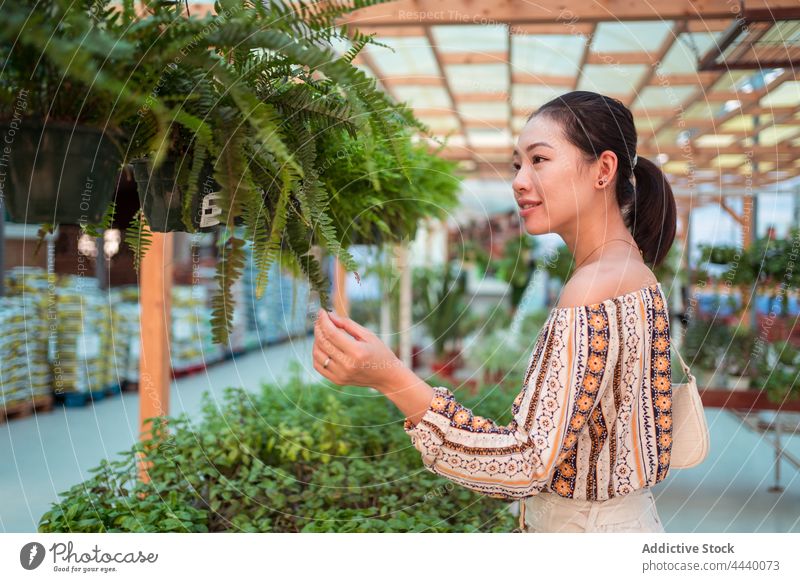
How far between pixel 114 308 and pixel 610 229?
19.8 feet

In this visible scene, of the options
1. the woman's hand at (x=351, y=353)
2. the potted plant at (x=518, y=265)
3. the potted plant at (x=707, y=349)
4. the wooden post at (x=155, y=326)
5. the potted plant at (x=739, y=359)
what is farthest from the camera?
the potted plant at (x=518, y=265)

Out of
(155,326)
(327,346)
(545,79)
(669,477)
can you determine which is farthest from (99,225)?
(669,477)

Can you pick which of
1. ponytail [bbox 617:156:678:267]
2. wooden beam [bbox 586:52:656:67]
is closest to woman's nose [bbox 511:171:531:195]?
ponytail [bbox 617:156:678:267]

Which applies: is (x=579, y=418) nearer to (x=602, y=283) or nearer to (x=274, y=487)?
(x=602, y=283)

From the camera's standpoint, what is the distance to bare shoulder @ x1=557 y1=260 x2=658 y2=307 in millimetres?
949

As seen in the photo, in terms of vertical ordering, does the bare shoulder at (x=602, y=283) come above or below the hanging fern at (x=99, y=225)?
below

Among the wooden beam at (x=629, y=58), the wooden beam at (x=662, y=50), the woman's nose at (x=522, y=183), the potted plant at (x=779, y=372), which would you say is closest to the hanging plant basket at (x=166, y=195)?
the woman's nose at (x=522, y=183)

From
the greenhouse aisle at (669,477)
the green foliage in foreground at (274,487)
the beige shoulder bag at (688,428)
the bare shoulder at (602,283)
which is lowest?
the greenhouse aisle at (669,477)

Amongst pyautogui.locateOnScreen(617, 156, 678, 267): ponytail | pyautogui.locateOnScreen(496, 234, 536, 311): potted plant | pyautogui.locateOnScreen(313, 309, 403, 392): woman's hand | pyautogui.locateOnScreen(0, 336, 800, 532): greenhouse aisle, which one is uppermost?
pyautogui.locateOnScreen(496, 234, 536, 311): potted plant

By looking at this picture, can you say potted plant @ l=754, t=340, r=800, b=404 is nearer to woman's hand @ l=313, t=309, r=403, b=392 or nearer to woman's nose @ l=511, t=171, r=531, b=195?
woman's nose @ l=511, t=171, r=531, b=195

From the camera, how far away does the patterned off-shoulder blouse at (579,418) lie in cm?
91

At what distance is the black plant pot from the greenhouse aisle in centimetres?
177

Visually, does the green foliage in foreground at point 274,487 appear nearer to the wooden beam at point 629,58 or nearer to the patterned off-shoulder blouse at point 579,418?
the patterned off-shoulder blouse at point 579,418

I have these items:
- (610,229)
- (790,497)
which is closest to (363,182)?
(610,229)
